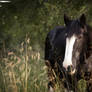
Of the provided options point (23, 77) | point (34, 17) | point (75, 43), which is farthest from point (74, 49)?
point (34, 17)

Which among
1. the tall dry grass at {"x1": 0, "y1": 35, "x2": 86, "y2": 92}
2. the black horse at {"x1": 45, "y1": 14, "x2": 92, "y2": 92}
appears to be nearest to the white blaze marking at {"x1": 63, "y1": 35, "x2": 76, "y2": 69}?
the black horse at {"x1": 45, "y1": 14, "x2": 92, "y2": 92}

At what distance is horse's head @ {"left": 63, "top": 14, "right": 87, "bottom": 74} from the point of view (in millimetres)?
6438

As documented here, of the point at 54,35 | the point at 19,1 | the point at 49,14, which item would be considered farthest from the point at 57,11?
the point at 54,35

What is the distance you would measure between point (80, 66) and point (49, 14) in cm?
674

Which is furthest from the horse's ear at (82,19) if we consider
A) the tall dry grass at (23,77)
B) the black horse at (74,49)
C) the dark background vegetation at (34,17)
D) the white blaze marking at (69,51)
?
the dark background vegetation at (34,17)

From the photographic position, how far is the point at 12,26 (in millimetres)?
16719

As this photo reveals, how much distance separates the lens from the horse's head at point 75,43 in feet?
21.1

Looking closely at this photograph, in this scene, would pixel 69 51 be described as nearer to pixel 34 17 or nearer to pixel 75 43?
pixel 75 43

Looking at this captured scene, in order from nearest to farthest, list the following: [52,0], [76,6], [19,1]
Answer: [76,6], [52,0], [19,1]

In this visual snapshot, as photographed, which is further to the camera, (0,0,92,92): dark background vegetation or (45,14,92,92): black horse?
(0,0,92,92): dark background vegetation

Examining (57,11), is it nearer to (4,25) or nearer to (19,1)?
(19,1)

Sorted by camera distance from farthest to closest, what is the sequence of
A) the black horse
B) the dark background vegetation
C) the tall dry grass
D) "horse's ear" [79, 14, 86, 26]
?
1. the dark background vegetation
2. "horse's ear" [79, 14, 86, 26]
3. the black horse
4. the tall dry grass

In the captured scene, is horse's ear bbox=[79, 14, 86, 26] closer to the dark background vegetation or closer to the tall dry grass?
the tall dry grass

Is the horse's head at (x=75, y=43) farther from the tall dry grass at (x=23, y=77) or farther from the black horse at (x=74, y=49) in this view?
the tall dry grass at (x=23, y=77)
